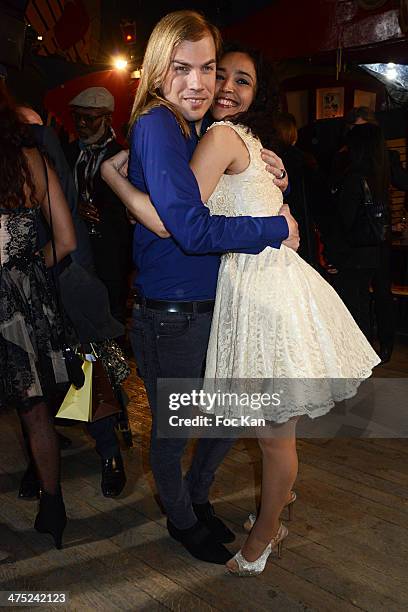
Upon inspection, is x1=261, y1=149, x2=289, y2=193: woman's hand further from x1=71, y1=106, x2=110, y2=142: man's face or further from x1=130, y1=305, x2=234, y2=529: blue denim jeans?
x1=71, y1=106, x2=110, y2=142: man's face

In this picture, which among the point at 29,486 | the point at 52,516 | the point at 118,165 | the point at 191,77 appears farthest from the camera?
the point at 29,486

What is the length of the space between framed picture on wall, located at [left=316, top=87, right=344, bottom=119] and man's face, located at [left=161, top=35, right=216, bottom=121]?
280 inches

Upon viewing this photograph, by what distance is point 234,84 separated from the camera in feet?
5.98

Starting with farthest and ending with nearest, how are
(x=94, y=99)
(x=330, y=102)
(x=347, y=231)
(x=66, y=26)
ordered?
(x=330, y=102) → (x=66, y=26) → (x=347, y=231) → (x=94, y=99)

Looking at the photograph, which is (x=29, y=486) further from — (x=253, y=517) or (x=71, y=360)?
(x=253, y=517)

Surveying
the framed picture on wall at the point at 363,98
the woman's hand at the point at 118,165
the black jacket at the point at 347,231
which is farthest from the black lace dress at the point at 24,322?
the framed picture on wall at the point at 363,98

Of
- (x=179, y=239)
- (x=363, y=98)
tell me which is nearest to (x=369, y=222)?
(x=179, y=239)

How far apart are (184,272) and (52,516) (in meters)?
1.04

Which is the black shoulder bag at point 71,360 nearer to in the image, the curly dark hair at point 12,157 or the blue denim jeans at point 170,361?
the curly dark hair at point 12,157

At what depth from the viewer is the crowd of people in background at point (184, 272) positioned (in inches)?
64.4

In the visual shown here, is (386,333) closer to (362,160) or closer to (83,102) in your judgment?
(362,160)

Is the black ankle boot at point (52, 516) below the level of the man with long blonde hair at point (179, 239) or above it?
below

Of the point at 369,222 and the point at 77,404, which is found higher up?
the point at 369,222

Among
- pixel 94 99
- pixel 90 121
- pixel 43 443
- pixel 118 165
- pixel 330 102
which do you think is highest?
pixel 330 102
